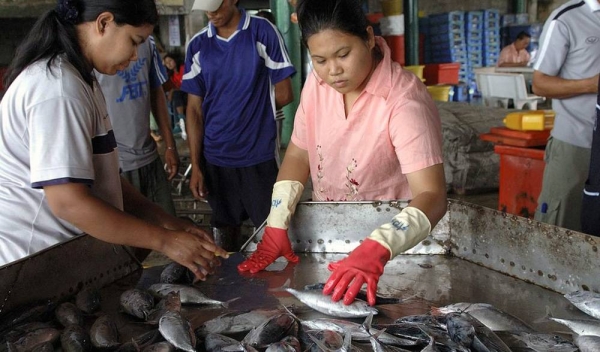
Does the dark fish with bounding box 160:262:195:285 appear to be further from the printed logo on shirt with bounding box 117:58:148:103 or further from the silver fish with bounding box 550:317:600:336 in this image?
the printed logo on shirt with bounding box 117:58:148:103

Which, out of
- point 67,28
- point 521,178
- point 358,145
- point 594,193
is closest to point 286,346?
point 358,145

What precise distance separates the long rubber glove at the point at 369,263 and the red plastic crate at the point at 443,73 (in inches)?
509

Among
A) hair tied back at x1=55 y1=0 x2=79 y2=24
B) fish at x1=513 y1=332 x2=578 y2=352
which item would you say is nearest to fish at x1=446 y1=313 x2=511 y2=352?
fish at x1=513 y1=332 x2=578 y2=352

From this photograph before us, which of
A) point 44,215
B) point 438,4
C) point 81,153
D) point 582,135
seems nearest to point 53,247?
point 44,215

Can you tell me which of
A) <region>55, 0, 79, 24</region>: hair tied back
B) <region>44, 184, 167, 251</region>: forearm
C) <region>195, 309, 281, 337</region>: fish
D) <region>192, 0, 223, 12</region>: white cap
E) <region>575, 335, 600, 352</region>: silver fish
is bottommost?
<region>575, 335, 600, 352</region>: silver fish

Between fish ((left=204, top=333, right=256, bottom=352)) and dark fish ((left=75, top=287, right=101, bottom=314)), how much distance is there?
50cm

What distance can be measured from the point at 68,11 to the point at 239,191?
2.53 metres

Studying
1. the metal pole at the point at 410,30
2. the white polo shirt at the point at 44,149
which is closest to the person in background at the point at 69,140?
the white polo shirt at the point at 44,149

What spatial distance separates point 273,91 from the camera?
4.57 meters

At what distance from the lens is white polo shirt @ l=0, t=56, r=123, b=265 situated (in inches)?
80.7

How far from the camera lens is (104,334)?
78.6 inches

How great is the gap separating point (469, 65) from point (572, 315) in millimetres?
14101

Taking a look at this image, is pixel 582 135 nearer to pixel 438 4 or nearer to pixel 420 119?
pixel 420 119

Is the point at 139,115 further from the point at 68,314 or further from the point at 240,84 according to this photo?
the point at 68,314
